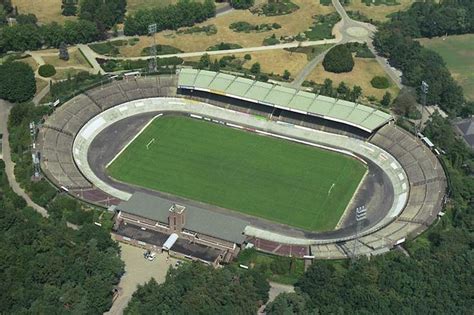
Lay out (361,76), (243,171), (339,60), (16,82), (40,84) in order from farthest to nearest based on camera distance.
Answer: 1. (361,76)
2. (339,60)
3. (40,84)
4. (16,82)
5. (243,171)

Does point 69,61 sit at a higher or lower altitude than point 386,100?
lower

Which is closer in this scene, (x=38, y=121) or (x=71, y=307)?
(x=71, y=307)

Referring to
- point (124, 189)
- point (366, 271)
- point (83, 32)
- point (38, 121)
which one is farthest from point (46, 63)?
point (366, 271)

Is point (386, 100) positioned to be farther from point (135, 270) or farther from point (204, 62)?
point (135, 270)

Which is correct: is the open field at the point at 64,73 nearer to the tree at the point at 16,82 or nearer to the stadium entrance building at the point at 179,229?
the tree at the point at 16,82

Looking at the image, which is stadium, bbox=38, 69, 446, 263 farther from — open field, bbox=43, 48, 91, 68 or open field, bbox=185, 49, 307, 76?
open field, bbox=185, 49, 307, 76

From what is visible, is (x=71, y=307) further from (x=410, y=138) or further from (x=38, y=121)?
(x=410, y=138)

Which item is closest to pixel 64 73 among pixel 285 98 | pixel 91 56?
pixel 91 56

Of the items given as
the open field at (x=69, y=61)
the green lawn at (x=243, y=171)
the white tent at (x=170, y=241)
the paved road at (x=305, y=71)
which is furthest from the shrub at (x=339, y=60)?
the white tent at (x=170, y=241)
